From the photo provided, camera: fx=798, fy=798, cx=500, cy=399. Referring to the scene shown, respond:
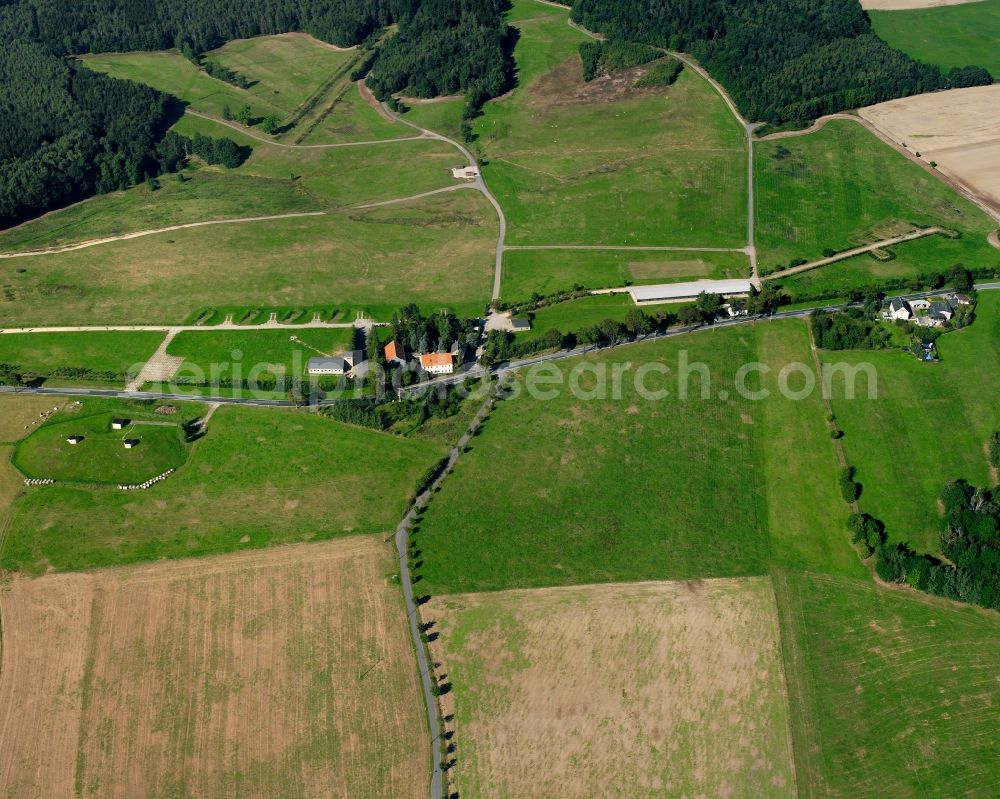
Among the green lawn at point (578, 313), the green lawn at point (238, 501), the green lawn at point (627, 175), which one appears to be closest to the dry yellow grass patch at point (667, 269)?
the green lawn at point (627, 175)

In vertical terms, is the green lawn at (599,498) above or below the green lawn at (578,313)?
below

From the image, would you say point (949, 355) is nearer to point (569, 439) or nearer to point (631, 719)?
point (569, 439)

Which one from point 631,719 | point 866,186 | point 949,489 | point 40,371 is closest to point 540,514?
point 631,719

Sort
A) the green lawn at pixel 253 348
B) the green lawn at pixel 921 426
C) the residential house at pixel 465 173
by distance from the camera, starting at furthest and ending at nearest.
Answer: the residential house at pixel 465 173
the green lawn at pixel 253 348
the green lawn at pixel 921 426

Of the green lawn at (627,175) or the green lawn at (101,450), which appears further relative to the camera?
the green lawn at (627,175)

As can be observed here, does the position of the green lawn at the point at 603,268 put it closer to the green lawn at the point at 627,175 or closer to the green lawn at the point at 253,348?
the green lawn at the point at 627,175

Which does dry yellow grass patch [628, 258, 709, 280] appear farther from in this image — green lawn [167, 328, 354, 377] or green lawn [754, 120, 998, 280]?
green lawn [167, 328, 354, 377]

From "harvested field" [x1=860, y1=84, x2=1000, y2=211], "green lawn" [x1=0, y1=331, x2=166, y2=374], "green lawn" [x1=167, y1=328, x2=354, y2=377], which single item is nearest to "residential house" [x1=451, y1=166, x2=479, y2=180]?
"green lawn" [x1=167, y1=328, x2=354, y2=377]

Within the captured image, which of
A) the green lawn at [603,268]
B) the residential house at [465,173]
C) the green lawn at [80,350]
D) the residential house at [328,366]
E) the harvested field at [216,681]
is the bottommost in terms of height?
the harvested field at [216,681]
